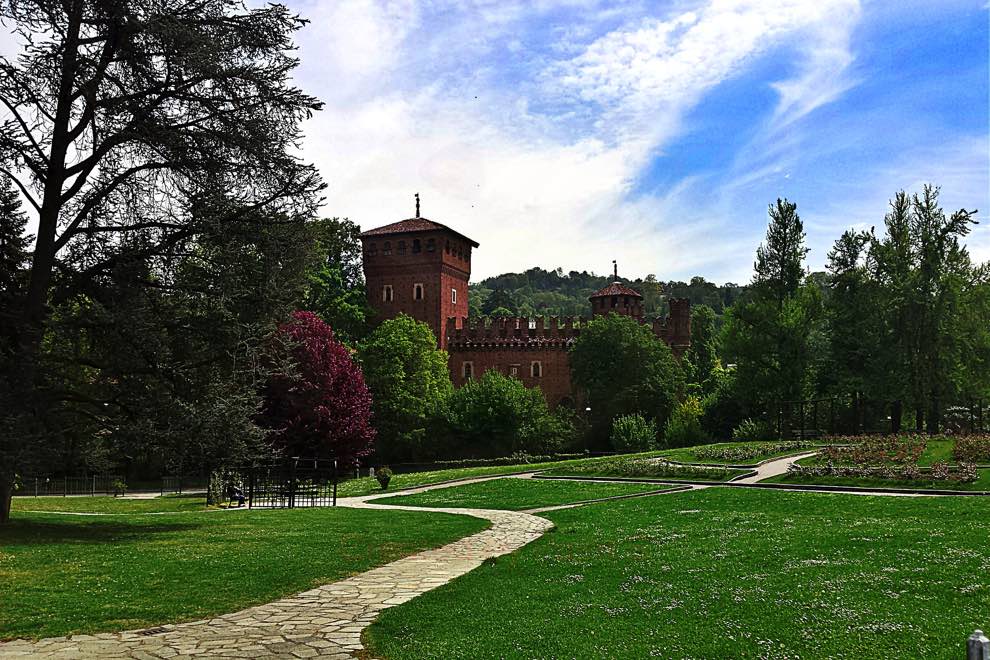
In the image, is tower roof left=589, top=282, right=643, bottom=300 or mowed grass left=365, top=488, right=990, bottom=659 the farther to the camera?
tower roof left=589, top=282, right=643, bottom=300

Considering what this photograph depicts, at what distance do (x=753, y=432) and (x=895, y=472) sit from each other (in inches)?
875

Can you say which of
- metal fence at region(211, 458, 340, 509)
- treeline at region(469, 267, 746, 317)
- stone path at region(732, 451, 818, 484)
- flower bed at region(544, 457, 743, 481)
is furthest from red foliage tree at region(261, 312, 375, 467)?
treeline at region(469, 267, 746, 317)

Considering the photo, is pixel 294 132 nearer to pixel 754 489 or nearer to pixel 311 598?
pixel 311 598

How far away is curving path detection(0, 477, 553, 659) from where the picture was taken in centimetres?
706

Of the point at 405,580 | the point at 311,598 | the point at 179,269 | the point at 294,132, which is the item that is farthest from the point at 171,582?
the point at 294,132

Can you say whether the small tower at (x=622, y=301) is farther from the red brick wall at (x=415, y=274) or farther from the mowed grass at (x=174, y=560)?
the mowed grass at (x=174, y=560)

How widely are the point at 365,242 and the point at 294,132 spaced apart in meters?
44.1

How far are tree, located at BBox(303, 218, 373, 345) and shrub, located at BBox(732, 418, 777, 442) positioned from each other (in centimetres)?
2500

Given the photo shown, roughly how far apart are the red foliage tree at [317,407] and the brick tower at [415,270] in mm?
20803

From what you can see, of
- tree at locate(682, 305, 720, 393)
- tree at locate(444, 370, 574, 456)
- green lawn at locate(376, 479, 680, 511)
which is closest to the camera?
green lawn at locate(376, 479, 680, 511)

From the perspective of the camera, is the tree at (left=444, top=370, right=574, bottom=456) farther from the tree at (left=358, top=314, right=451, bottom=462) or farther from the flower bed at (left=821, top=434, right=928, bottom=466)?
the flower bed at (left=821, top=434, right=928, bottom=466)

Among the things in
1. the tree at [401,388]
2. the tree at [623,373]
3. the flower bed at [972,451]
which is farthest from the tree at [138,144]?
the tree at [623,373]

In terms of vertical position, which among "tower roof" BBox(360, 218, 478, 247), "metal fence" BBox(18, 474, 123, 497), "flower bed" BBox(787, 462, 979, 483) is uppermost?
"tower roof" BBox(360, 218, 478, 247)

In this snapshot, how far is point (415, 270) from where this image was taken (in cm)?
5819
